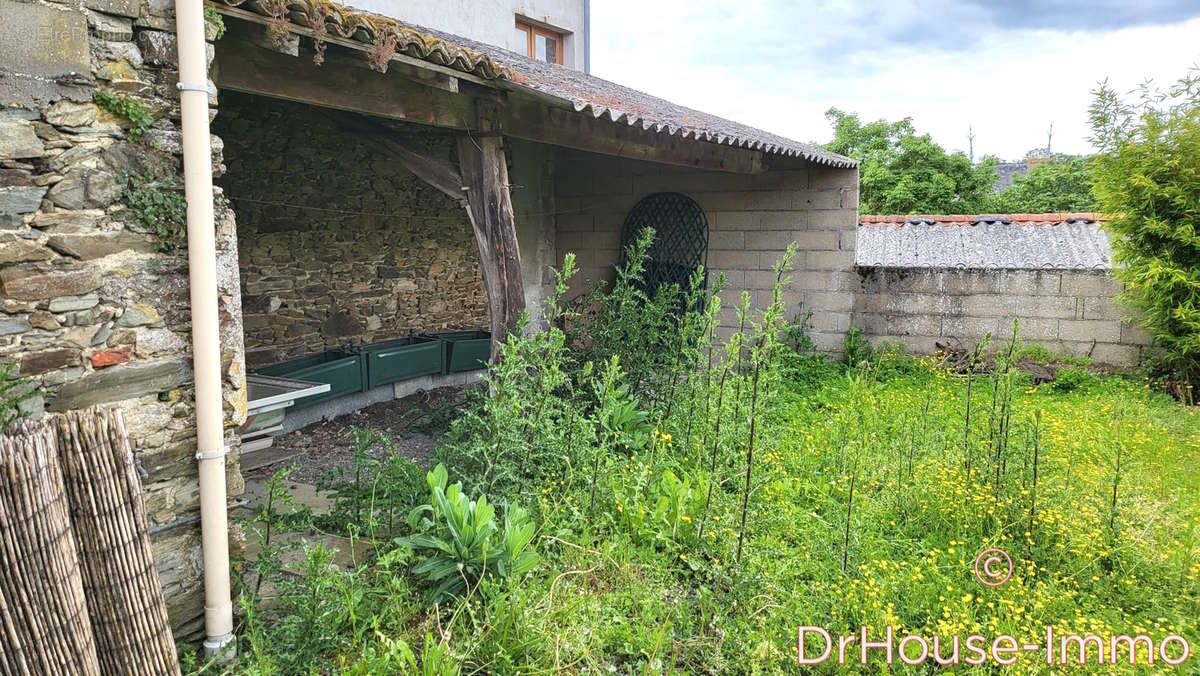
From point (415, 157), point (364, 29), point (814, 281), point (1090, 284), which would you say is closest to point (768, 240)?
point (814, 281)

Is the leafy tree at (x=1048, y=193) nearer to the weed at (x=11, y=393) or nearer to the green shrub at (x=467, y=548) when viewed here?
the green shrub at (x=467, y=548)

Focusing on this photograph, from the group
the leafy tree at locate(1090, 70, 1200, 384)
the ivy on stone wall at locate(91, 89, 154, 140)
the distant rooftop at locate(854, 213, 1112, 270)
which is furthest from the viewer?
the distant rooftop at locate(854, 213, 1112, 270)

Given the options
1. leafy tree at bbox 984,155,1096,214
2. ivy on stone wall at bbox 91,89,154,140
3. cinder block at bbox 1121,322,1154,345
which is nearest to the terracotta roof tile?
ivy on stone wall at bbox 91,89,154,140

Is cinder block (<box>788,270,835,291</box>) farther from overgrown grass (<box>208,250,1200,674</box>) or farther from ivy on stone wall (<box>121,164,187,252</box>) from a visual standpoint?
ivy on stone wall (<box>121,164,187,252</box>)

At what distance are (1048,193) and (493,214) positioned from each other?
17.2 m

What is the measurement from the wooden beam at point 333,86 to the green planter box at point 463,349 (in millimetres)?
3823

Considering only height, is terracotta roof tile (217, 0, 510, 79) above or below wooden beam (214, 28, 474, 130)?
above

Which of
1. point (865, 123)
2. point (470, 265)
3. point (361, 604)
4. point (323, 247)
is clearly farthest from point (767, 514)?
point (865, 123)

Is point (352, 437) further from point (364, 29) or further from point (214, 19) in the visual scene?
point (214, 19)

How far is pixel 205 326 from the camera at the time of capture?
2.48 m

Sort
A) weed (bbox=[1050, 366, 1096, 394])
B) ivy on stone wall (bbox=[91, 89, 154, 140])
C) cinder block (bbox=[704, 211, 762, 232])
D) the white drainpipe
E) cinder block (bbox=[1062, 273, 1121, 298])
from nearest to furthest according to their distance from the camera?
ivy on stone wall (bbox=[91, 89, 154, 140])
the white drainpipe
weed (bbox=[1050, 366, 1096, 394])
cinder block (bbox=[1062, 273, 1121, 298])
cinder block (bbox=[704, 211, 762, 232])

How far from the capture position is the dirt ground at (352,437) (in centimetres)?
524

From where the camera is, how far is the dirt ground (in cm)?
524

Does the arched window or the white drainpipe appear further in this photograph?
the arched window
